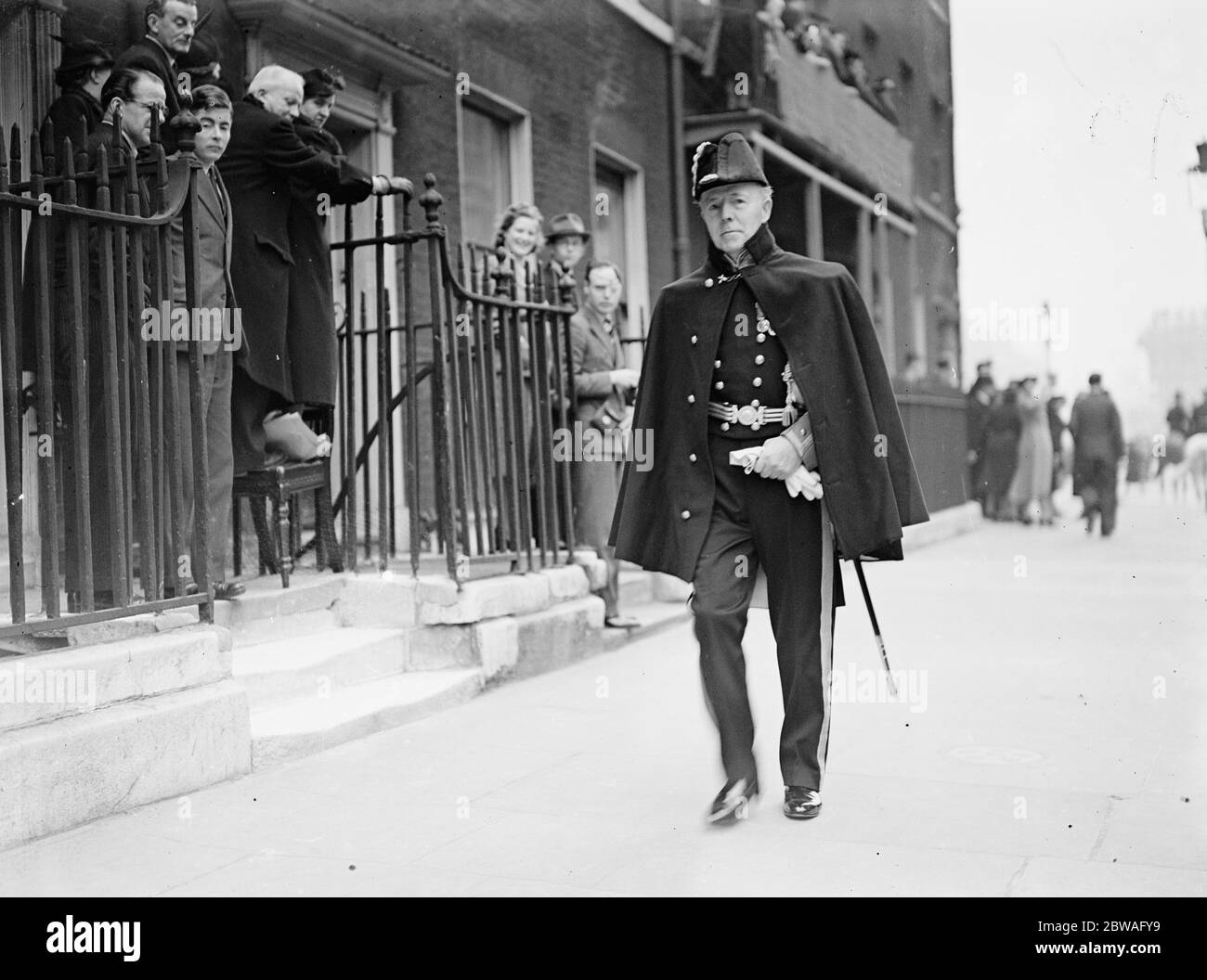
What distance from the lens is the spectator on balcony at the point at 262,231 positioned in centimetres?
637

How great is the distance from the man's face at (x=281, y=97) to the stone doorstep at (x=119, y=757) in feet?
9.05

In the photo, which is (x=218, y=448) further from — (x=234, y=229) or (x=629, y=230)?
(x=629, y=230)

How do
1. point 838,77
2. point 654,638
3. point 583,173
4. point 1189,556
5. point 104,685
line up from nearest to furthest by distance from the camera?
point 104,685 → point 654,638 → point 583,173 → point 1189,556 → point 838,77

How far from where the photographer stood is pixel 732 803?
14.6ft

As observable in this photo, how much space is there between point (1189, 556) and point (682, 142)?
6.58 meters

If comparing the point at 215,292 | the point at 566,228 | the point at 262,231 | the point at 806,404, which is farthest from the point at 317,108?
the point at 806,404

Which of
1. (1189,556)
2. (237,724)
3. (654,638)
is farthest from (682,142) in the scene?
(237,724)

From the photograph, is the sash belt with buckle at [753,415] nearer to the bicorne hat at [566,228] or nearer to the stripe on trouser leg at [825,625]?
the stripe on trouser leg at [825,625]

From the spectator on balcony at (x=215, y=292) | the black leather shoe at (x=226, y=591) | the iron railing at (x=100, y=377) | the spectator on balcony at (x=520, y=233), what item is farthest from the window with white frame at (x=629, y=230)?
the iron railing at (x=100, y=377)

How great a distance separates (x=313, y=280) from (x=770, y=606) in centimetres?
302

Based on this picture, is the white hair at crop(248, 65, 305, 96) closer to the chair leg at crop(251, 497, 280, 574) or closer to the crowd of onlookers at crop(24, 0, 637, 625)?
the crowd of onlookers at crop(24, 0, 637, 625)

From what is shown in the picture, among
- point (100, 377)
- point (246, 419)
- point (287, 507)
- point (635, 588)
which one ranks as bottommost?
point (635, 588)
